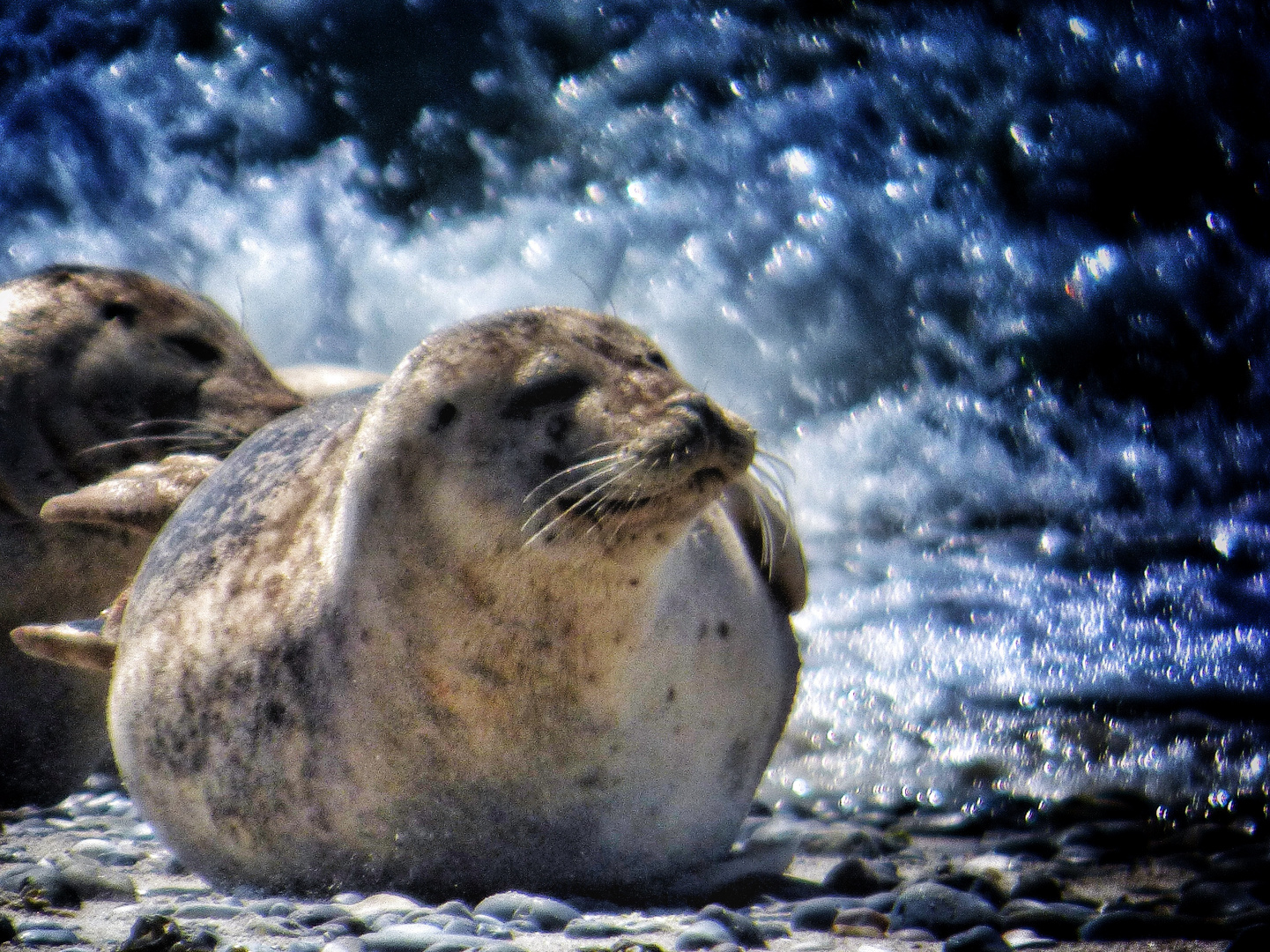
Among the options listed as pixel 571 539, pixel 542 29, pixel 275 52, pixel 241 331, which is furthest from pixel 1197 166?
pixel 275 52

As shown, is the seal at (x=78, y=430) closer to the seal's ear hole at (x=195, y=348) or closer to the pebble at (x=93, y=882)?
the seal's ear hole at (x=195, y=348)

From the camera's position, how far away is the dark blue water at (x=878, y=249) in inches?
215

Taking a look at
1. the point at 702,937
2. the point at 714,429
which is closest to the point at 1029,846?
the point at 702,937

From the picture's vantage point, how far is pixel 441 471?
215 cm

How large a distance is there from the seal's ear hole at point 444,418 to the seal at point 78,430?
178cm

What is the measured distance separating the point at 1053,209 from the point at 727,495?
812 centimetres

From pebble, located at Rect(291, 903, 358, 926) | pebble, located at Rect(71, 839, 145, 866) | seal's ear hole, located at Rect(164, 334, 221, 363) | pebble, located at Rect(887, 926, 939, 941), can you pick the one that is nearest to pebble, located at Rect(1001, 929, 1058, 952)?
pebble, located at Rect(887, 926, 939, 941)

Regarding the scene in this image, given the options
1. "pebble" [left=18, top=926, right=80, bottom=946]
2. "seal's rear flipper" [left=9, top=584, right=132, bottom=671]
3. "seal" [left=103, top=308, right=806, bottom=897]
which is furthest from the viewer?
"seal's rear flipper" [left=9, top=584, right=132, bottom=671]

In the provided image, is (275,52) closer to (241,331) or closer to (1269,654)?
(241,331)

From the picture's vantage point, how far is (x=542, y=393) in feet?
7.15

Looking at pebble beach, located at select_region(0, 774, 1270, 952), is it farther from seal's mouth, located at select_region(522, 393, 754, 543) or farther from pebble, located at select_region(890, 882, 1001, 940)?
seal's mouth, located at select_region(522, 393, 754, 543)

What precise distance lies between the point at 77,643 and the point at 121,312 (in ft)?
5.45

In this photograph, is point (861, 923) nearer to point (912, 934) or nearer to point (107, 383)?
point (912, 934)

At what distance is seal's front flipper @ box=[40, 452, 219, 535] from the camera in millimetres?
3203
